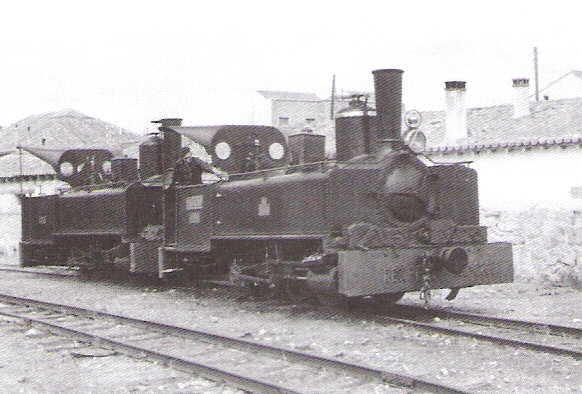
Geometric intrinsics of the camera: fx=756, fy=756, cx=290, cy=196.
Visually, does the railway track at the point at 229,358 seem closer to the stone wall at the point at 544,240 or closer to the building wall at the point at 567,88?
the stone wall at the point at 544,240

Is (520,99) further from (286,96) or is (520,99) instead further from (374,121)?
(286,96)

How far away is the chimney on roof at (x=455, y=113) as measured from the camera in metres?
16.9

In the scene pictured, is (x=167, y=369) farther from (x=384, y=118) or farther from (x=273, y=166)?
(x=273, y=166)

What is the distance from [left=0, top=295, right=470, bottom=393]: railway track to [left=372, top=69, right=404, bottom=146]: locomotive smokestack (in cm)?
320

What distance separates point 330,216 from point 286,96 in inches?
2106

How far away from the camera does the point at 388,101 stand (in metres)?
8.93

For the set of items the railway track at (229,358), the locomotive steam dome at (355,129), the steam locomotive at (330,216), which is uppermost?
the locomotive steam dome at (355,129)

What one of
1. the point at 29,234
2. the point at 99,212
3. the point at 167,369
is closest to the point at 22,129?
the point at 29,234

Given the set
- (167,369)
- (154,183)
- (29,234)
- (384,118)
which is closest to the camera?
(167,369)

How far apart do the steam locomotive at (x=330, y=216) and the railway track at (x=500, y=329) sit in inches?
15.5

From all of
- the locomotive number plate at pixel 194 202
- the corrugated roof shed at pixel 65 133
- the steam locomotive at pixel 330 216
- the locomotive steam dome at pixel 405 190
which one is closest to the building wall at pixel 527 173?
the steam locomotive at pixel 330 216

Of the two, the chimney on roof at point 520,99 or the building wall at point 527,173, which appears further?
the chimney on roof at point 520,99

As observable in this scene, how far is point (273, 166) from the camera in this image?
11211 mm

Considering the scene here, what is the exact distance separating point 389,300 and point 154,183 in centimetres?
528
